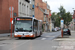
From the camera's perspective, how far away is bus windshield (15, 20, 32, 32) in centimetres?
2262

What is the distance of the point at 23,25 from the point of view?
2283cm

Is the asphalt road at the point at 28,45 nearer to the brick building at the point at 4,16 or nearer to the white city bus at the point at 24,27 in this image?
the white city bus at the point at 24,27

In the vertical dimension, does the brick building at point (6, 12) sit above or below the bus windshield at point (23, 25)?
above

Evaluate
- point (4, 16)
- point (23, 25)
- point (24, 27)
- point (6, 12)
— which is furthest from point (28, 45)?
point (6, 12)

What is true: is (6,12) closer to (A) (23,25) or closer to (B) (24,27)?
(A) (23,25)

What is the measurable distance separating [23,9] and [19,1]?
450 cm

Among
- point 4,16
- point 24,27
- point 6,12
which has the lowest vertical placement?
point 24,27

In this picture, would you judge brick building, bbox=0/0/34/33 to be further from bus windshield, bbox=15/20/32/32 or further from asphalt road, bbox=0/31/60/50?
asphalt road, bbox=0/31/60/50

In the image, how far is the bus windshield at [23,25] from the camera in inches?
891

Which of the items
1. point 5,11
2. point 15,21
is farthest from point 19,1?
point 15,21

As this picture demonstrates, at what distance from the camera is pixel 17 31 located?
22594 mm

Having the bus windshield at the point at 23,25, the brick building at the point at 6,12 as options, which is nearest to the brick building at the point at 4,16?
the brick building at the point at 6,12

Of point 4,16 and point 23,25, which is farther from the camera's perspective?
point 4,16

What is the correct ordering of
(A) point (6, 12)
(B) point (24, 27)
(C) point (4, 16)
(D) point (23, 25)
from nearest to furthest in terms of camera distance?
(B) point (24, 27) → (D) point (23, 25) → (C) point (4, 16) → (A) point (6, 12)
